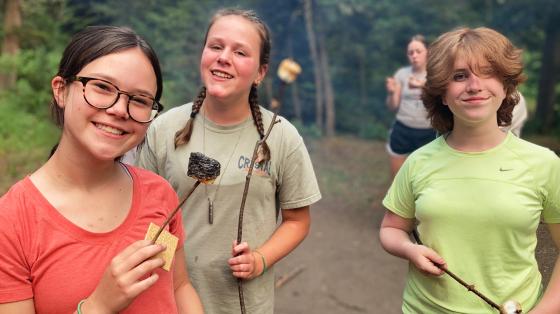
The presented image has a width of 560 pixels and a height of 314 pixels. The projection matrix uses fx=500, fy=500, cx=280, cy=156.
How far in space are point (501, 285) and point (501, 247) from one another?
0.13 m

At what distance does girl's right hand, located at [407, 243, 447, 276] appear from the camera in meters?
1.73

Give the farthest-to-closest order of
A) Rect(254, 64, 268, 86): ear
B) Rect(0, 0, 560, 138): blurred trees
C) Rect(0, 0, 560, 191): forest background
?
1. Rect(0, 0, 560, 138): blurred trees
2. Rect(0, 0, 560, 191): forest background
3. Rect(254, 64, 268, 86): ear

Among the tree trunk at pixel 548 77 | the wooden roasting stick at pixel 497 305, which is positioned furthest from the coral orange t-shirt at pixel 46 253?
the tree trunk at pixel 548 77

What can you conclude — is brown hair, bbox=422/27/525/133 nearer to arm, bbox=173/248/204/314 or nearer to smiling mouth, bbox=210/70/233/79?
smiling mouth, bbox=210/70/233/79

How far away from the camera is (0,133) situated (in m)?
8.70

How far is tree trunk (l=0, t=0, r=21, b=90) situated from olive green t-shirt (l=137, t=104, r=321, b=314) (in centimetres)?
923

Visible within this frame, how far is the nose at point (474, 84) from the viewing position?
1.74 m

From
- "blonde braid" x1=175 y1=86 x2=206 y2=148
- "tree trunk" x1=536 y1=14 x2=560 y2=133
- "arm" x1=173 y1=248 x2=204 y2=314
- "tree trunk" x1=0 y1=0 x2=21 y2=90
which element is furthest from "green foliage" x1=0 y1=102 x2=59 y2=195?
"tree trunk" x1=536 y1=14 x2=560 y2=133

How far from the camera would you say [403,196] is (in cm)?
194

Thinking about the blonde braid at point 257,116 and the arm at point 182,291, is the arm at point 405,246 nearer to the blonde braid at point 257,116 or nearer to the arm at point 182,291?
the blonde braid at point 257,116

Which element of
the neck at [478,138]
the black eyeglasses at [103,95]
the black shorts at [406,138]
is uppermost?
the black eyeglasses at [103,95]

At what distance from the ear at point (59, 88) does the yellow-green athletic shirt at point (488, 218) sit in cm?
124

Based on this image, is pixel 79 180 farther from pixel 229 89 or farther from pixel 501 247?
pixel 501 247

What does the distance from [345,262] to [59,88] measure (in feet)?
15.2
